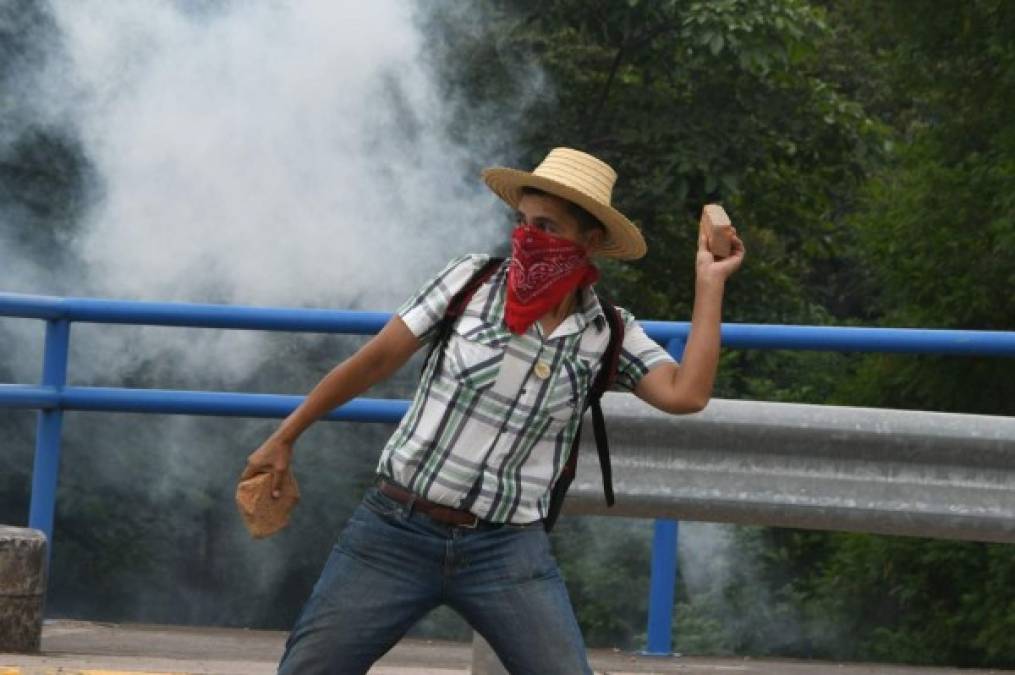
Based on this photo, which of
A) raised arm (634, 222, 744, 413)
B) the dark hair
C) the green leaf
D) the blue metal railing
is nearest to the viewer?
raised arm (634, 222, 744, 413)

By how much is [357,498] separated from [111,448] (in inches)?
60.8

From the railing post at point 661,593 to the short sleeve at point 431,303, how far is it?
102 inches

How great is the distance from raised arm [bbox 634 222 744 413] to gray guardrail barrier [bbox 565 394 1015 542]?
1.16 m

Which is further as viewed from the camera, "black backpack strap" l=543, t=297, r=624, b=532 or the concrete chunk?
the concrete chunk

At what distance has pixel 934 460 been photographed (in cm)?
530

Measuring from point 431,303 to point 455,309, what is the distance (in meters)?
0.05

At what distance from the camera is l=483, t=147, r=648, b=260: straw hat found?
4.03m

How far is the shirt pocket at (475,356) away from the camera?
400 cm

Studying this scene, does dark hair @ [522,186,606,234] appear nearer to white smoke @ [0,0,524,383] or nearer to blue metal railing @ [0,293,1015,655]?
blue metal railing @ [0,293,1015,655]

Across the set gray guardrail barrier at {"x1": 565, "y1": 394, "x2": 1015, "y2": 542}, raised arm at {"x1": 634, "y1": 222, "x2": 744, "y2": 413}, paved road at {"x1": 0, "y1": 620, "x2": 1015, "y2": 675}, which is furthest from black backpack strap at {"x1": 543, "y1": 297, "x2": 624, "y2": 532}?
paved road at {"x1": 0, "y1": 620, "x2": 1015, "y2": 675}

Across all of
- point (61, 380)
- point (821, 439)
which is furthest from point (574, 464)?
point (61, 380)

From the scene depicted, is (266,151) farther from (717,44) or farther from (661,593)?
(661,593)

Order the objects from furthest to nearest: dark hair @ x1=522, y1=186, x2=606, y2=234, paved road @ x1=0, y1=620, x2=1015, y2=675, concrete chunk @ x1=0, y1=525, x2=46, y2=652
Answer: concrete chunk @ x1=0, y1=525, x2=46, y2=652, paved road @ x1=0, y1=620, x2=1015, y2=675, dark hair @ x1=522, y1=186, x2=606, y2=234

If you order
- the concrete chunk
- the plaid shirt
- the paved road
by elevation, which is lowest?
the paved road
